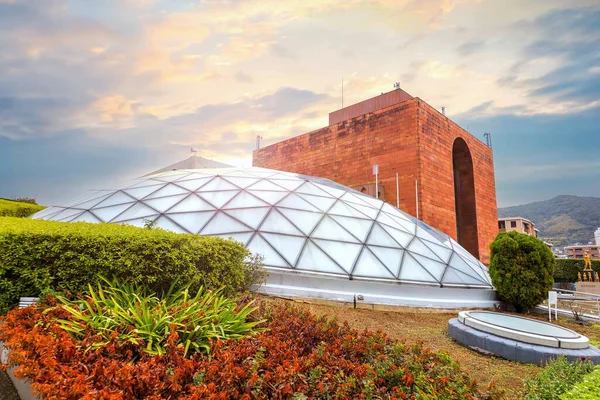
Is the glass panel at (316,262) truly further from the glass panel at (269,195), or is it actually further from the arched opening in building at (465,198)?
the arched opening in building at (465,198)

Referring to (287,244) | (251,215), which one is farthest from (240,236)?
(287,244)

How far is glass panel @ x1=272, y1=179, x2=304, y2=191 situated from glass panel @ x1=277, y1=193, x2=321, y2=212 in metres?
0.92

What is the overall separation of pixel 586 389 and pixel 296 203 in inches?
328

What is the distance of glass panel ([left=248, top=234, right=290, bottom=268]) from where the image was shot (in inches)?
346

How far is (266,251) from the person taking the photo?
9.12 m

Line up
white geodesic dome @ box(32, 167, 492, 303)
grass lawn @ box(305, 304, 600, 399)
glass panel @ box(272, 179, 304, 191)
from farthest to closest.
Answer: glass panel @ box(272, 179, 304, 191) → white geodesic dome @ box(32, 167, 492, 303) → grass lawn @ box(305, 304, 600, 399)

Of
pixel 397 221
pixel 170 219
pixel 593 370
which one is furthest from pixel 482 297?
pixel 170 219

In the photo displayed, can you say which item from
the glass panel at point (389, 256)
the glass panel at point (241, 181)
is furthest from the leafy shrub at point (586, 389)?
the glass panel at point (241, 181)

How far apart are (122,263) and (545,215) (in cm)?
17788

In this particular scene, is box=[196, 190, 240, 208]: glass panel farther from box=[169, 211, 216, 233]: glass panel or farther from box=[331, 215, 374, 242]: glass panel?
box=[331, 215, 374, 242]: glass panel

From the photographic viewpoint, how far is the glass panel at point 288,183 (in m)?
12.8

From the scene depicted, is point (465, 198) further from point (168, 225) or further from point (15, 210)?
point (15, 210)

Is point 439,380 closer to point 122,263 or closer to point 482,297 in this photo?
point 122,263

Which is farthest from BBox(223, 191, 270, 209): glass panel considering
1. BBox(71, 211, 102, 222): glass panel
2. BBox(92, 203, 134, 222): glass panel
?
BBox(71, 211, 102, 222): glass panel
